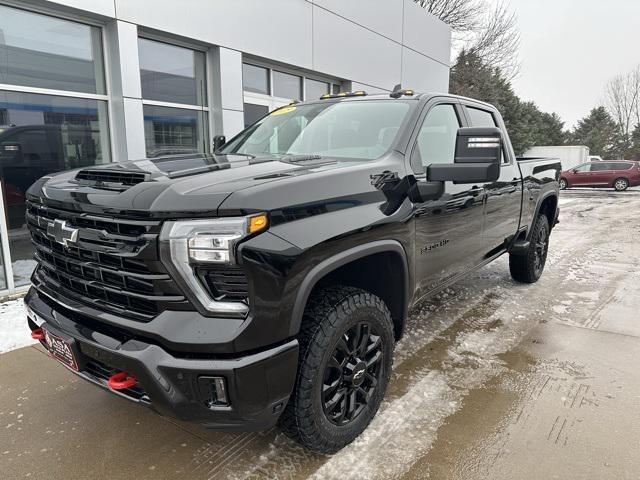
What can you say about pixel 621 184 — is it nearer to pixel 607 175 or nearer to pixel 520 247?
pixel 607 175

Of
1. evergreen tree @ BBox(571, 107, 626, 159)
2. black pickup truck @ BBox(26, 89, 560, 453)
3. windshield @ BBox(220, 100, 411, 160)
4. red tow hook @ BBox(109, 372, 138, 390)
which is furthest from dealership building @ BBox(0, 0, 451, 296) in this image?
evergreen tree @ BBox(571, 107, 626, 159)

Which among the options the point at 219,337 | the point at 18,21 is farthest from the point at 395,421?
the point at 18,21

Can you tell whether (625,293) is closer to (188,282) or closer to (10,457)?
(188,282)

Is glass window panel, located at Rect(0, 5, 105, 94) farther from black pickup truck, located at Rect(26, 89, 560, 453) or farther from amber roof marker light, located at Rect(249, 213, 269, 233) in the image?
amber roof marker light, located at Rect(249, 213, 269, 233)

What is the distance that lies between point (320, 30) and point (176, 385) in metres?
8.68

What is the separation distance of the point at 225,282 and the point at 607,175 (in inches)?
1019

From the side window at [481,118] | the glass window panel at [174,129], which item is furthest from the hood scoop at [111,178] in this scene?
the glass window panel at [174,129]

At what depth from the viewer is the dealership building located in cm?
511

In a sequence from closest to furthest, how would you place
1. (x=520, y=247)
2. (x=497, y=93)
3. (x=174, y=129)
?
1. (x=520, y=247)
2. (x=174, y=129)
3. (x=497, y=93)

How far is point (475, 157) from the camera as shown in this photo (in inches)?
102

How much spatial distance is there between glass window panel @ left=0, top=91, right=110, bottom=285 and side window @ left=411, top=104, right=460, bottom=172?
439cm

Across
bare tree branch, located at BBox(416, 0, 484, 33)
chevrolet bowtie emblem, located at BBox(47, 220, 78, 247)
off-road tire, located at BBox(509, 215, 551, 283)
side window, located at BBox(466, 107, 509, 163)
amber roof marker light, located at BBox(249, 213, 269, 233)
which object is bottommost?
off-road tire, located at BBox(509, 215, 551, 283)

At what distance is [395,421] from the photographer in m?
2.71

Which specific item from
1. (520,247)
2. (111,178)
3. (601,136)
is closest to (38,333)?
(111,178)
